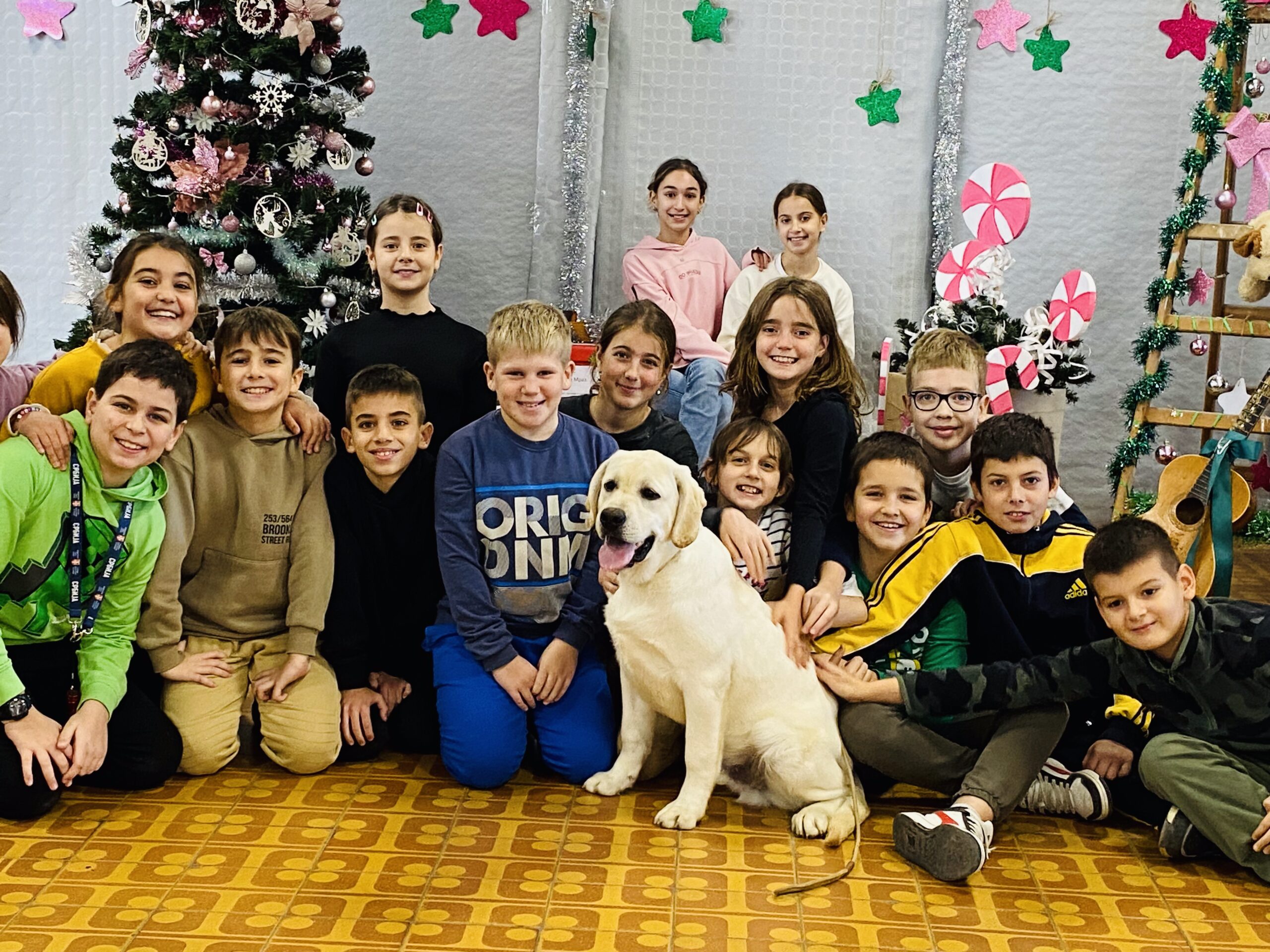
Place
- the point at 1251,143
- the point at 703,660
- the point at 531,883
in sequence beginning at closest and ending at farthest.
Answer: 1. the point at 531,883
2. the point at 703,660
3. the point at 1251,143

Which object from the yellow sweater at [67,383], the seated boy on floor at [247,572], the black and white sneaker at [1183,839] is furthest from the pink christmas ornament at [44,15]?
the black and white sneaker at [1183,839]

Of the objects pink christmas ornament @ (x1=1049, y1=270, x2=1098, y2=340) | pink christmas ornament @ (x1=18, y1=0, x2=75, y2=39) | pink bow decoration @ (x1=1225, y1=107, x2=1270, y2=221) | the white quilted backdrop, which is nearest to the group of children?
pink christmas ornament @ (x1=1049, y1=270, x2=1098, y2=340)

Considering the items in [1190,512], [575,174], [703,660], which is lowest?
[703,660]

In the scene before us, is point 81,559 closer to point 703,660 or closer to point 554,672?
point 554,672

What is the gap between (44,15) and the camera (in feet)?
17.9

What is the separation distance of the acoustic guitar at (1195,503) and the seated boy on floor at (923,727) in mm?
725

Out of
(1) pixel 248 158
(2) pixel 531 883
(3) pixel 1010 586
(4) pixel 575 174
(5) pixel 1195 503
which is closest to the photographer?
(2) pixel 531 883

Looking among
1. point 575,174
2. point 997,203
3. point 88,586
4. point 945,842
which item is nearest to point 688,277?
point 575,174

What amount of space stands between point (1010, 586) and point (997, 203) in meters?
2.36

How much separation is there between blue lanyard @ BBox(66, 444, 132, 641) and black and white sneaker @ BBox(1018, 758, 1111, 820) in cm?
196

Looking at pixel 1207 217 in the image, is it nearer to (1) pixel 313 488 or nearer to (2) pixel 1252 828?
(2) pixel 1252 828

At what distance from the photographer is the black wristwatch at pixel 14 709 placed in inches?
96.2

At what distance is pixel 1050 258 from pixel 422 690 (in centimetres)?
372

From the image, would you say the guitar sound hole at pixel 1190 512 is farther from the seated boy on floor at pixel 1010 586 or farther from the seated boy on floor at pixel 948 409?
the seated boy on floor at pixel 1010 586
